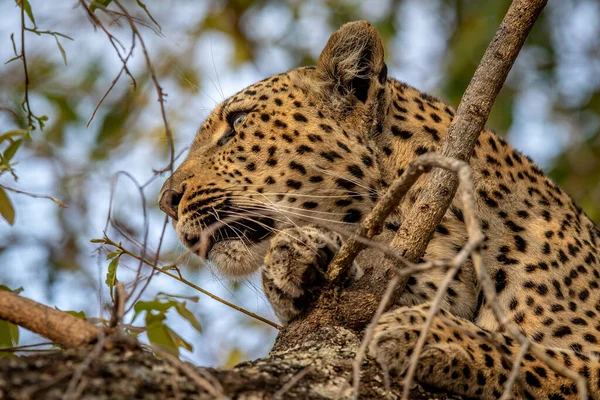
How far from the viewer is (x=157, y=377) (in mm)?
2705

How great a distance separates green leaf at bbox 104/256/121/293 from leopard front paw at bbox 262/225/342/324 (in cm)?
84

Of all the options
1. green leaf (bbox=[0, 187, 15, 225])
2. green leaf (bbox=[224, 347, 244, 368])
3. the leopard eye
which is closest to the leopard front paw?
green leaf (bbox=[0, 187, 15, 225])

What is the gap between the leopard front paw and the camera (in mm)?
4105

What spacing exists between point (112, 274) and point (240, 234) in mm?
1540

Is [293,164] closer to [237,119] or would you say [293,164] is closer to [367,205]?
[367,205]

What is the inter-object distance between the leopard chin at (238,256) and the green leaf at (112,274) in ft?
4.69

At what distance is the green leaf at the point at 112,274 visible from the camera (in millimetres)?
3977

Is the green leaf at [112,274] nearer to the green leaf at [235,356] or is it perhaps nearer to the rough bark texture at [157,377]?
the rough bark texture at [157,377]

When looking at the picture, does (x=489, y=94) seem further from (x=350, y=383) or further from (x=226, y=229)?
(x=226, y=229)

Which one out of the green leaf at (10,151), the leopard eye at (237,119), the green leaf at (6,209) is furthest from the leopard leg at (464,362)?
the leopard eye at (237,119)

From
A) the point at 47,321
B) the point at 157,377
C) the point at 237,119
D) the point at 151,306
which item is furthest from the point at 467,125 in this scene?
the point at 237,119

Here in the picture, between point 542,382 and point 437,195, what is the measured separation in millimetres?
1120

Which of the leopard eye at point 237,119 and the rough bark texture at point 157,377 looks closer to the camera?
the rough bark texture at point 157,377

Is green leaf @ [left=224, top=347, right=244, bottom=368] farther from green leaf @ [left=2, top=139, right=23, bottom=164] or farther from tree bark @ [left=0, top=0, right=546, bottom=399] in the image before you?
green leaf @ [left=2, top=139, right=23, bottom=164]
